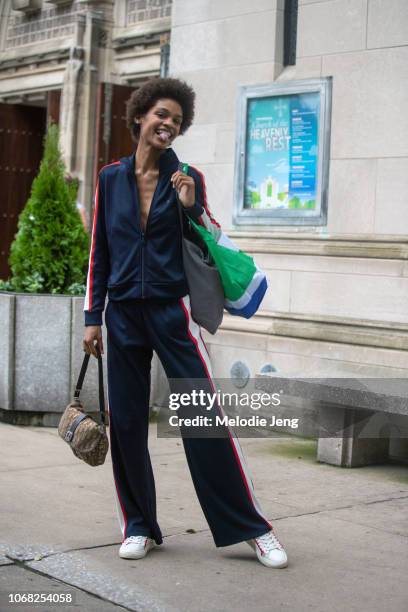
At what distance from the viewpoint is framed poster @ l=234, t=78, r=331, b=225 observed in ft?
24.9

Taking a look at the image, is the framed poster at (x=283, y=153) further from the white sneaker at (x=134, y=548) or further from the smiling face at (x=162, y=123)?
the white sneaker at (x=134, y=548)

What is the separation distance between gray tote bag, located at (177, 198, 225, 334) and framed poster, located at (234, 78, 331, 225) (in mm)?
3220

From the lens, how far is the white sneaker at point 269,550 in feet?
14.4

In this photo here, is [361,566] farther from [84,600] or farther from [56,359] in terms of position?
[56,359]

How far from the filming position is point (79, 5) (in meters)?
14.6

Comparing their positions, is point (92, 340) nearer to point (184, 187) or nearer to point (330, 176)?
point (184, 187)

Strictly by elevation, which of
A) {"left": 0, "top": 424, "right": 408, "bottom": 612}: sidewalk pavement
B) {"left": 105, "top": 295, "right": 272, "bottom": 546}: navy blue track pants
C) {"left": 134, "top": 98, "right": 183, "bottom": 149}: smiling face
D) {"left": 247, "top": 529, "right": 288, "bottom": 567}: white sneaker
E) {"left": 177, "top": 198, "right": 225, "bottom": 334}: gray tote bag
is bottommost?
{"left": 0, "top": 424, "right": 408, "bottom": 612}: sidewalk pavement

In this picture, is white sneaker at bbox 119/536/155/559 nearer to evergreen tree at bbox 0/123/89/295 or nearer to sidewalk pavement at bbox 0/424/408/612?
sidewalk pavement at bbox 0/424/408/612

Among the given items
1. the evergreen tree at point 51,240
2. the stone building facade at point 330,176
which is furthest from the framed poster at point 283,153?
the evergreen tree at point 51,240

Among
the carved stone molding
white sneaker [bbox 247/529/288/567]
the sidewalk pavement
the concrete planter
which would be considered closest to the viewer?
the sidewalk pavement

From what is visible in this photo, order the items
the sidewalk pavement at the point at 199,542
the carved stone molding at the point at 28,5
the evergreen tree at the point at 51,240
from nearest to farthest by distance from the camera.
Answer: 1. the sidewalk pavement at the point at 199,542
2. the evergreen tree at the point at 51,240
3. the carved stone molding at the point at 28,5

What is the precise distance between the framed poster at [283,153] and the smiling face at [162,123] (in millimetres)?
3128

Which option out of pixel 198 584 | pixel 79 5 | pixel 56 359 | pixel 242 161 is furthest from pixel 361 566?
pixel 79 5

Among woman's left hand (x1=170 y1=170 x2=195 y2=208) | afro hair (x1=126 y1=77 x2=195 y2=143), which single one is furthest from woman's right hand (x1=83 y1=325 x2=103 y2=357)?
afro hair (x1=126 y1=77 x2=195 y2=143)
